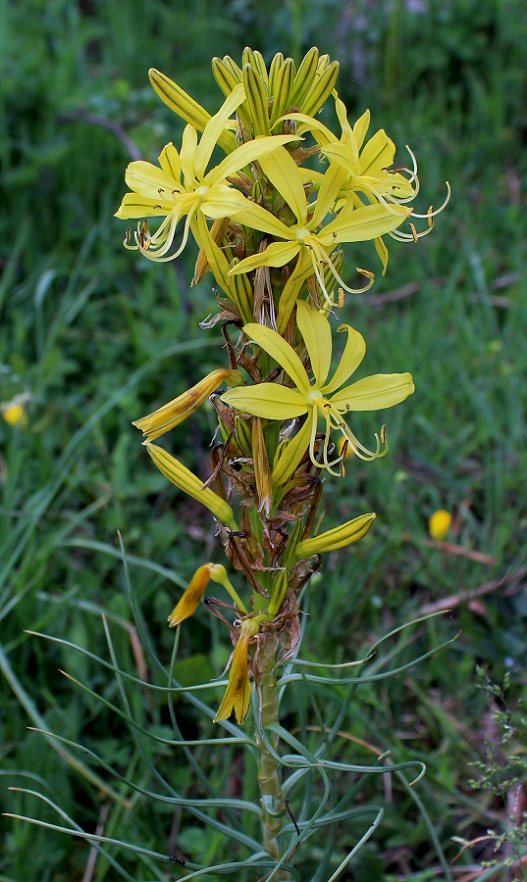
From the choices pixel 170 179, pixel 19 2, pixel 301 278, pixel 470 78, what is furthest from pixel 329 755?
pixel 19 2

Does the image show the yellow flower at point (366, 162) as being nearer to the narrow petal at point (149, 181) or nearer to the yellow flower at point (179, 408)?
the narrow petal at point (149, 181)

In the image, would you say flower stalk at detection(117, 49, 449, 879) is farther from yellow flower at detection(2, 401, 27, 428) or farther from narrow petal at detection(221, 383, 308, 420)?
yellow flower at detection(2, 401, 27, 428)

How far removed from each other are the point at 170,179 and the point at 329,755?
0.85 meters

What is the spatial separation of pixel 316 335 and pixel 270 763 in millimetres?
716

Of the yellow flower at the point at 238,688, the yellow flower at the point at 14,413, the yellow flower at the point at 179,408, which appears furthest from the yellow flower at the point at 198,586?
the yellow flower at the point at 14,413

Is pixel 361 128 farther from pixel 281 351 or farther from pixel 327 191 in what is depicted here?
pixel 281 351

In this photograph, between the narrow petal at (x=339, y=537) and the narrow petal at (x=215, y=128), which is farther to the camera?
the narrow petal at (x=339, y=537)

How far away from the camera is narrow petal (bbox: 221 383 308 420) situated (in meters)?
1.06

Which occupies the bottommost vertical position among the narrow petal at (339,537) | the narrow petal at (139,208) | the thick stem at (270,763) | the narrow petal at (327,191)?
the thick stem at (270,763)

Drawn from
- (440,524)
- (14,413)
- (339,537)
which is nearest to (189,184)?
(339,537)

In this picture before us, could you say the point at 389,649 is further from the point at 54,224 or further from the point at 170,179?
the point at 54,224

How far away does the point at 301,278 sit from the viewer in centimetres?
111

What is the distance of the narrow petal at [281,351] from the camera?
1065 millimetres

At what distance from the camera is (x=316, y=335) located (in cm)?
112
